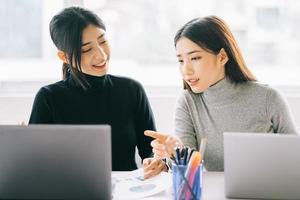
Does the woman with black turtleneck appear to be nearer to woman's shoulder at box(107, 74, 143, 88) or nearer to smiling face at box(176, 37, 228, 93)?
woman's shoulder at box(107, 74, 143, 88)

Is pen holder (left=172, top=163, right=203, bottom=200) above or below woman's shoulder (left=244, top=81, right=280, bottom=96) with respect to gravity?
below

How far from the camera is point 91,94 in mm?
1779

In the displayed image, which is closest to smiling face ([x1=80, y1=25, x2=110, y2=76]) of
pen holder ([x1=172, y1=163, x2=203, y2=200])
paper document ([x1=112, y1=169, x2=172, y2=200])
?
paper document ([x1=112, y1=169, x2=172, y2=200])

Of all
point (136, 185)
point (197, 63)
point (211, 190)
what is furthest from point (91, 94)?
point (211, 190)

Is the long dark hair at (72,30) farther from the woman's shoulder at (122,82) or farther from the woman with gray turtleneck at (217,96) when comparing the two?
the woman with gray turtleneck at (217,96)

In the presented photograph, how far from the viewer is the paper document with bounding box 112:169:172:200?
121 centimetres

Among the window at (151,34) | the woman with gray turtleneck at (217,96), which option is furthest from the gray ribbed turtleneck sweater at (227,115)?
the window at (151,34)

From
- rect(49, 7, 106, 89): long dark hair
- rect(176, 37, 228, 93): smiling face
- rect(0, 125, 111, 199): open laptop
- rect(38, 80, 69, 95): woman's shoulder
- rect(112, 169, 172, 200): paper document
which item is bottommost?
rect(112, 169, 172, 200): paper document

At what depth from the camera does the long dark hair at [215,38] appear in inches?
62.9

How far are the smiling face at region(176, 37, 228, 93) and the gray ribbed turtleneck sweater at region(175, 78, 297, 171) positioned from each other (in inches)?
3.0

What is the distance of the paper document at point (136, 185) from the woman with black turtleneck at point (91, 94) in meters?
0.40

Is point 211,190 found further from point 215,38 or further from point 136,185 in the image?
point 215,38

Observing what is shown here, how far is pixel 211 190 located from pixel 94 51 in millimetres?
736

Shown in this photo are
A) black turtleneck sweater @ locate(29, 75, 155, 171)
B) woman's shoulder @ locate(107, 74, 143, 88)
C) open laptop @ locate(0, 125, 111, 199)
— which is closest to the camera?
open laptop @ locate(0, 125, 111, 199)
